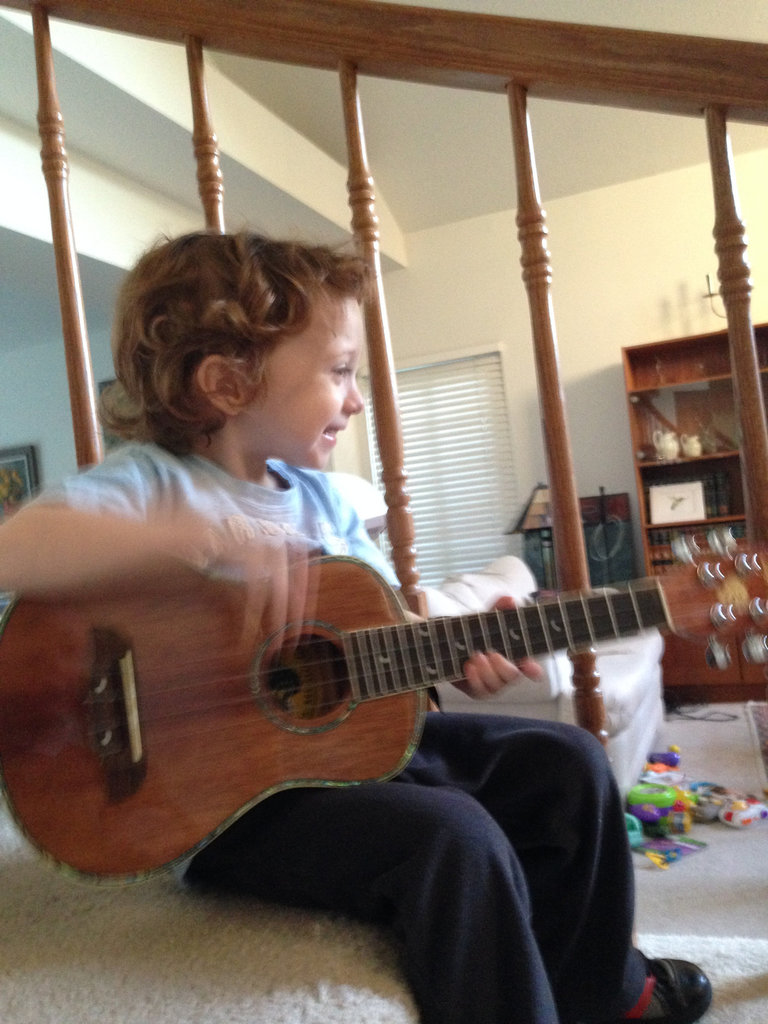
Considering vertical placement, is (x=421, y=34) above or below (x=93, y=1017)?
above

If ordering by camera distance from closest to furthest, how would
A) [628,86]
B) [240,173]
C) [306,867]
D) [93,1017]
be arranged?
[93,1017] → [306,867] → [628,86] → [240,173]

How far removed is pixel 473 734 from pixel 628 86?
0.71 meters

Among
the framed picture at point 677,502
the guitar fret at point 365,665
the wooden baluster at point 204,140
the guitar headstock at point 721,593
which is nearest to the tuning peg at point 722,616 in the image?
the guitar headstock at point 721,593

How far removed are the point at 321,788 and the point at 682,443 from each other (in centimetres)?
386

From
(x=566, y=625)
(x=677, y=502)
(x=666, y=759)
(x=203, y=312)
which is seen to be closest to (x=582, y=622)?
(x=566, y=625)

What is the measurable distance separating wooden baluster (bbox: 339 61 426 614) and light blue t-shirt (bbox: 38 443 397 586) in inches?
1.8

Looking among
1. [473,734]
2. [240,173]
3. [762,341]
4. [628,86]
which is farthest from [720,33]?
[473,734]

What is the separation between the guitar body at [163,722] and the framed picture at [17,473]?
4.09 meters

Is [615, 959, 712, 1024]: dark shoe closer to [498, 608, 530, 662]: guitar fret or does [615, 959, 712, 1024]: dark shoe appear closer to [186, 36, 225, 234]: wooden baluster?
[498, 608, 530, 662]: guitar fret

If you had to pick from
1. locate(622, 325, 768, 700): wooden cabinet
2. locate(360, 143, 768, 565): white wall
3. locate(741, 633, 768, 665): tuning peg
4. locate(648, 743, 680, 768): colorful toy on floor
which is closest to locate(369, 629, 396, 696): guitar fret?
locate(741, 633, 768, 665): tuning peg

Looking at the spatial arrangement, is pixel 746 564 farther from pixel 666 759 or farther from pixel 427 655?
pixel 666 759

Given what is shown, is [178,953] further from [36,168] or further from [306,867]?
[36,168]

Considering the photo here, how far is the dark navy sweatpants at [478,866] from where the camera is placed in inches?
22.7

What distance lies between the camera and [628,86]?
80cm
